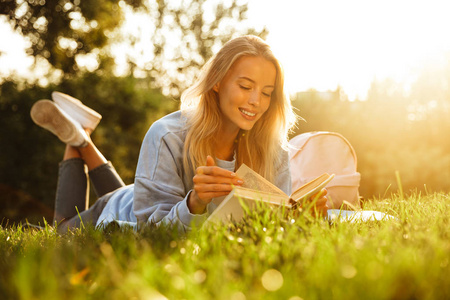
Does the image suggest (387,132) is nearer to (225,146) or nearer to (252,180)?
(225,146)

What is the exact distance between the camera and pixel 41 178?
8125 millimetres

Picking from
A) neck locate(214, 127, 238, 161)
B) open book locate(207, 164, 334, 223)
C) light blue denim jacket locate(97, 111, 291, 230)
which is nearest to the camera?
open book locate(207, 164, 334, 223)

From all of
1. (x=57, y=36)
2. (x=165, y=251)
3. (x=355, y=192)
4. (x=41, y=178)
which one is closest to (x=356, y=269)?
(x=165, y=251)

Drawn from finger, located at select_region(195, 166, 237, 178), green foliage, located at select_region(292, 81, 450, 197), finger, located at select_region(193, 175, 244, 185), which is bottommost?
green foliage, located at select_region(292, 81, 450, 197)

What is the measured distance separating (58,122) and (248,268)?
406 centimetres

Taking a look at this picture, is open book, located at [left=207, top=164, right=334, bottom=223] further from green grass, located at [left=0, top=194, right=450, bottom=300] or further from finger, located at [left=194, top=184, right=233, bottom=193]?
green grass, located at [left=0, top=194, right=450, bottom=300]

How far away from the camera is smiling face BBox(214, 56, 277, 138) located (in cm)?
332

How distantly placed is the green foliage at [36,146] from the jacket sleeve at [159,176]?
17.4 ft

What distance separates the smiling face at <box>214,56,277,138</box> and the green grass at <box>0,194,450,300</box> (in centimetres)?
164

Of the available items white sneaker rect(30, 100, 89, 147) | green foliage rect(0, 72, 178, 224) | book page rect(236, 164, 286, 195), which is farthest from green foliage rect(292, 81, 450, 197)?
book page rect(236, 164, 286, 195)

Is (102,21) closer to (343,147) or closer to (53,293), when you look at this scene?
(343,147)

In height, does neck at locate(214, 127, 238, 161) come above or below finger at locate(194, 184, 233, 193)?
below

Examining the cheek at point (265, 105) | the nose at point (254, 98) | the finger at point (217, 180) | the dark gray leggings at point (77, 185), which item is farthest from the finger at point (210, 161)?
the dark gray leggings at point (77, 185)

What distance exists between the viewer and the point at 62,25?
11.3 m
